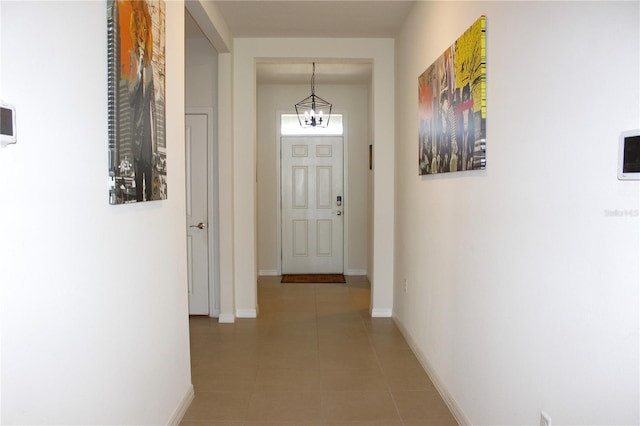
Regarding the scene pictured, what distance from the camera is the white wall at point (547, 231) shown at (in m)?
1.41

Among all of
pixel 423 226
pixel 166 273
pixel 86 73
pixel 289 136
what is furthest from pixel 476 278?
pixel 289 136

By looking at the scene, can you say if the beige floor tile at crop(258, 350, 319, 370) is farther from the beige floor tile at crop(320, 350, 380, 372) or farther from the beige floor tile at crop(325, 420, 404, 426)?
the beige floor tile at crop(325, 420, 404, 426)

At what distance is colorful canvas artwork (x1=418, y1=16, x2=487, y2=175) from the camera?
7.91ft

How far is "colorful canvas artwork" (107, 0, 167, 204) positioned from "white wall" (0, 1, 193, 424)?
39 mm

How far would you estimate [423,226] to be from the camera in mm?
3664

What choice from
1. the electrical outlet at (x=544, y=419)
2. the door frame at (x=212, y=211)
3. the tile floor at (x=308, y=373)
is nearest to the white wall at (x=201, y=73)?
the door frame at (x=212, y=211)

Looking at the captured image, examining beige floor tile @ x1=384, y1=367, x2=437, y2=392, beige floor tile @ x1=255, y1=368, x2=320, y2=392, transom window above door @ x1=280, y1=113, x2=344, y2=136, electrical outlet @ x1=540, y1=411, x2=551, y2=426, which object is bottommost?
beige floor tile @ x1=255, y1=368, x2=320, y2=392

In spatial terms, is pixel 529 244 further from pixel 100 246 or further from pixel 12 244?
pixel 12 244

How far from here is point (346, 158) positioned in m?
7.31

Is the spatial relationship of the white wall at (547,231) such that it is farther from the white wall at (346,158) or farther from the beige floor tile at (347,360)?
the white wall at (346,158)

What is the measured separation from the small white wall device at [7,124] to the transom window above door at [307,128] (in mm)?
6073

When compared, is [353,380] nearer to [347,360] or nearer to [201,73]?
[347,360]

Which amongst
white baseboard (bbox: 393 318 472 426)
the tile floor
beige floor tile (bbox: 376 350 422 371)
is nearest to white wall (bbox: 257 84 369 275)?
the tile floor

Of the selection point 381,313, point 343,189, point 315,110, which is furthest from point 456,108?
point 343,189
